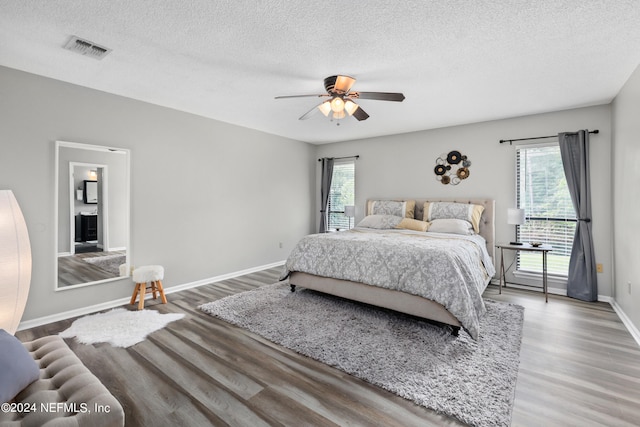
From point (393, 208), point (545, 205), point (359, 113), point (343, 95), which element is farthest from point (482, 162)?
point (343, 95)

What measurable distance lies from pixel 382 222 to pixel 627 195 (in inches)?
116

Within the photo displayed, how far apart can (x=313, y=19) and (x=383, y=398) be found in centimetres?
264

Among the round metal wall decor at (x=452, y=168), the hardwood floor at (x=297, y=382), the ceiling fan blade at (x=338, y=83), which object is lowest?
the hardwood floor at (x=297, y=382)

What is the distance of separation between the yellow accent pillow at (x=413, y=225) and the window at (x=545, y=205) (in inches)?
53.9

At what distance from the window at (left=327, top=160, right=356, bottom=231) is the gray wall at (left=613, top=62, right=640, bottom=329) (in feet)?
12.9

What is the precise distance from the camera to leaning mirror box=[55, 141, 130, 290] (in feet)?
10.7

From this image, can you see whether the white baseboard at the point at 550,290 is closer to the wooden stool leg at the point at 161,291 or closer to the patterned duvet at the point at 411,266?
the patterned duvet at the point at 411,266

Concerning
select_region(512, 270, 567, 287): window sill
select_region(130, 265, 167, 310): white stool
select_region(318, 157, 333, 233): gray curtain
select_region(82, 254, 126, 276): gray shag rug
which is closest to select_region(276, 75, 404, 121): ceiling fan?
select_region(130, 265, 167, 310): white stool

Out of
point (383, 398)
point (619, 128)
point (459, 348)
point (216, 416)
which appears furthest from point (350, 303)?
point (619, 128)

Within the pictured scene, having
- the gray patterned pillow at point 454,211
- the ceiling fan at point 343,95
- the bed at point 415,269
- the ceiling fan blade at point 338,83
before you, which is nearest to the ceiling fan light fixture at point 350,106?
the ceiling fan at point 343,95

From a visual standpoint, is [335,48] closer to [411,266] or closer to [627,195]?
[411,266]

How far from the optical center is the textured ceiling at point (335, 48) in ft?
6.62

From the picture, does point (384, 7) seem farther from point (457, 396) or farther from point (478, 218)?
point (478, 218)

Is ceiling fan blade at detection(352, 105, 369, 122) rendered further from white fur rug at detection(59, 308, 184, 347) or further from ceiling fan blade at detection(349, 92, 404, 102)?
white fur rug at detection(59, 308, 184, 347)
